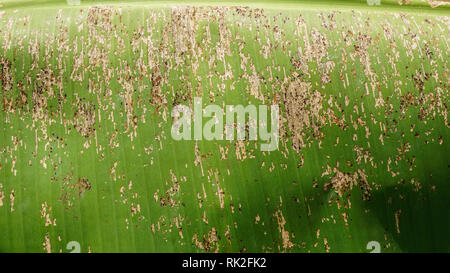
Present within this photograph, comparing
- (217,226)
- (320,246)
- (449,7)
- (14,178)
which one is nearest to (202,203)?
(217,226)

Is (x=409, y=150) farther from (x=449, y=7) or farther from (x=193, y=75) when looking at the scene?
(x=193, y=75)

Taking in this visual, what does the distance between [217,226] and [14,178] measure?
16.8 inches

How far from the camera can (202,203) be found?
0.70 metres

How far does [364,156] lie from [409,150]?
0.33ft

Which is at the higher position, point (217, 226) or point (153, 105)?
point (153, 105)

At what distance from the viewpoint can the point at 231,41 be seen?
29.3 inches

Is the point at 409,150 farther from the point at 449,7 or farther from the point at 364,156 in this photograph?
the point at 449,7

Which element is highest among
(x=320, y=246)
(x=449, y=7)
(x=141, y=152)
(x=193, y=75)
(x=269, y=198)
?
(x=449, y=7)

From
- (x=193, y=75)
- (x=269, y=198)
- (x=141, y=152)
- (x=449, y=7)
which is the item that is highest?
(x=449, y=7)

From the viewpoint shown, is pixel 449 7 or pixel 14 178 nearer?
pixel 14 178

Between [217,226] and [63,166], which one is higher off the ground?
[63,166]

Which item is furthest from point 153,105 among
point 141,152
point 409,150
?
point 409,150

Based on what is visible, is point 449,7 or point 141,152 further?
point 449,7
